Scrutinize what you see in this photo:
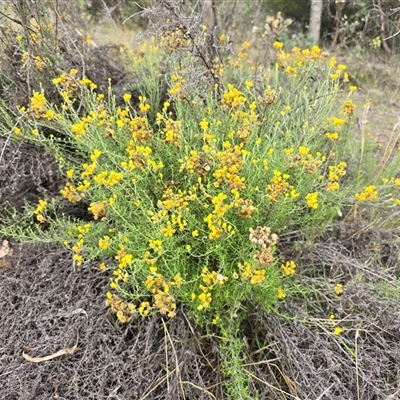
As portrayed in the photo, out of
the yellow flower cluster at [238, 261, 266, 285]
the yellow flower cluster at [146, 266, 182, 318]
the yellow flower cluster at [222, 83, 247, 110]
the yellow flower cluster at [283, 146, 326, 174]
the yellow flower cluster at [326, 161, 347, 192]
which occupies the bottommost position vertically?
the yellow flower cluster at [146, 266, 182, 318]

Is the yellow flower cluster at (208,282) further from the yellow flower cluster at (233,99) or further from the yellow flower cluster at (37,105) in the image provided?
the yellow flower cluster at (37,105)

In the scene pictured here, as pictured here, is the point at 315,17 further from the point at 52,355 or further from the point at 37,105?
the point at 52,355

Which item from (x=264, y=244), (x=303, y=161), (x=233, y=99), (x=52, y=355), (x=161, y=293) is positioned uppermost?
(x=233, y=99)

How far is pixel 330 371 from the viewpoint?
1.90 m

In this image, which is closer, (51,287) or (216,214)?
(216,214)

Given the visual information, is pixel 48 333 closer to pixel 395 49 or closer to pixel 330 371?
pixel 330 371

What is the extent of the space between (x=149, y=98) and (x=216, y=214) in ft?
4.89

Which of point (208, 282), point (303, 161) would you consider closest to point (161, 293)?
point (208, 282)

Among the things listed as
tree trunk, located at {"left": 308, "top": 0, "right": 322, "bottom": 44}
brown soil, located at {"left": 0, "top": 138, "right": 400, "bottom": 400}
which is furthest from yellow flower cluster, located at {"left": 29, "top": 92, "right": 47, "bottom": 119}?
tree trunk, located at {"left": 308, "top": 0, "right": 322, "bottom": 44}

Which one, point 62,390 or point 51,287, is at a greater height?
point 51,287

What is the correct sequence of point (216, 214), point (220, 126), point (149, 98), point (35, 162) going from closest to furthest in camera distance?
1. point (216, 214)
2. point (220, 126)
3. point (35, 162)
4. point (149, 98)

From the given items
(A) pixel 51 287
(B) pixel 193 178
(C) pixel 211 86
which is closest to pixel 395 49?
(C) pixel 211 86

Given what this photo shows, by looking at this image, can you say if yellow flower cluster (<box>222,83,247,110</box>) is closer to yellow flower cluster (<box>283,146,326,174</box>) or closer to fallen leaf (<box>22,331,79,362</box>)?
yellow flower cluster (<box>283,146,326,174</box>)

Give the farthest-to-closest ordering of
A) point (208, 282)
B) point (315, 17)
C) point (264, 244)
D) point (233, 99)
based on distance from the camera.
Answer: point (315, 17), point (233, 99), point (208, 282), point (264, 244)
